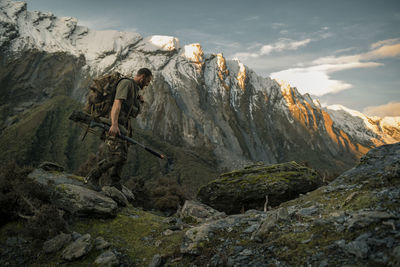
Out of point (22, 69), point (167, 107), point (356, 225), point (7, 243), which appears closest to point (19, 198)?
point (7, 243)

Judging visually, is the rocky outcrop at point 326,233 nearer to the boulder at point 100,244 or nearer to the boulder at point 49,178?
the boulder at point 100,244

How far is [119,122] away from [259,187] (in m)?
6.31

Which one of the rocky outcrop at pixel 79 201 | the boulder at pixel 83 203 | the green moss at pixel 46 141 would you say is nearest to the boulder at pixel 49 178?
the rocky outcrop at pixel 79 201

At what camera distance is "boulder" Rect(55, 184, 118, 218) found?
6527mm

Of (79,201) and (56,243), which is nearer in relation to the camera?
(56,243)

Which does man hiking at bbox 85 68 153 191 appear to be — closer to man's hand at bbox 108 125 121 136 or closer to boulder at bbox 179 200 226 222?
man's hand at bbox 108 125 121 136

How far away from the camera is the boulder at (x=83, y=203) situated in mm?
6527

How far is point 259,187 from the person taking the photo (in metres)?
10.6

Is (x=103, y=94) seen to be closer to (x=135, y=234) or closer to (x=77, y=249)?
(x=135, y=234)

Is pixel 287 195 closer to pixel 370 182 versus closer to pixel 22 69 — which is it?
pixel 370 182

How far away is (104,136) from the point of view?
8453mm

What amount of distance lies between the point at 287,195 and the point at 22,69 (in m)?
191

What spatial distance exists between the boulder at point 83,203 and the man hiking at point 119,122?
1.02 meters

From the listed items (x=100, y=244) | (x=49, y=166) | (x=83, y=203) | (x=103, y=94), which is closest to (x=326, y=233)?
(x=100, y=244)
